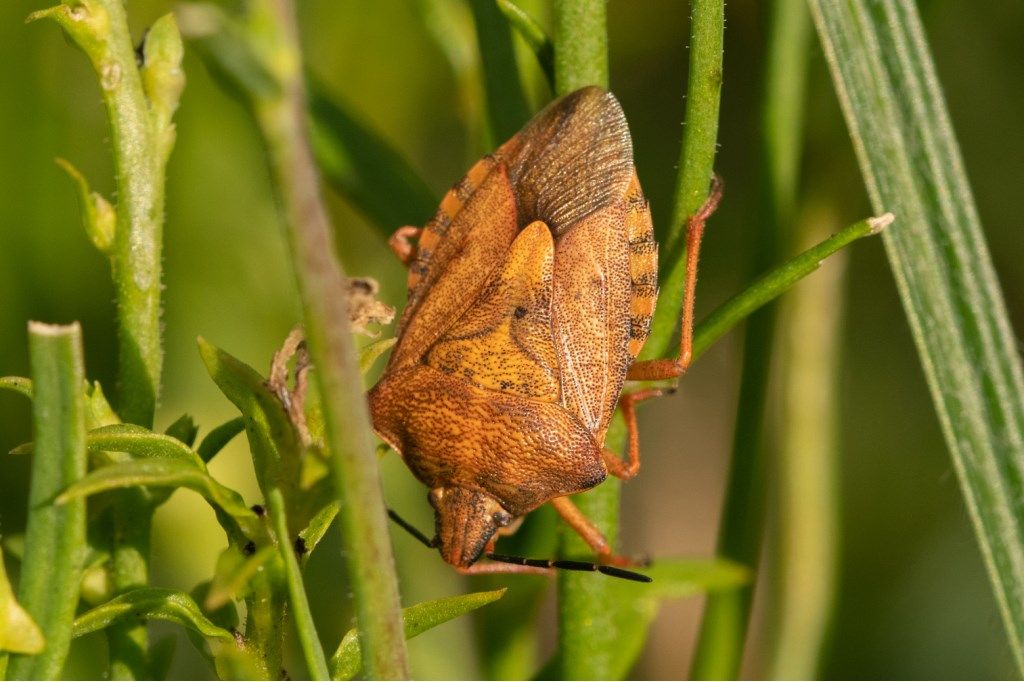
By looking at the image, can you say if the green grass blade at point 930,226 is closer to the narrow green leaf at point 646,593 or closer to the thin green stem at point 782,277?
the thin green stem at point 782,277

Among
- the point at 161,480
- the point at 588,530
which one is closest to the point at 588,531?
the point at 588,530

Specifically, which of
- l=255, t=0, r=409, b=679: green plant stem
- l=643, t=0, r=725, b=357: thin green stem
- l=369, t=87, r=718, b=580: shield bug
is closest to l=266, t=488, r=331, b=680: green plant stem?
l=255, t=0, r=409, b=679: green plant stem

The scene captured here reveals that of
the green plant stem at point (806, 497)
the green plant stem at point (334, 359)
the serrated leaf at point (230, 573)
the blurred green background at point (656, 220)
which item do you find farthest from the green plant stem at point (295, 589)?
the green plant stem at point (806, 497)

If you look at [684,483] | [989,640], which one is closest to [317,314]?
[989,640]

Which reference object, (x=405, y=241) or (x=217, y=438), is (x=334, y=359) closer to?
(x=217, y=438)

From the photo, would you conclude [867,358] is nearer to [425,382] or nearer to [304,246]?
[425,382]
